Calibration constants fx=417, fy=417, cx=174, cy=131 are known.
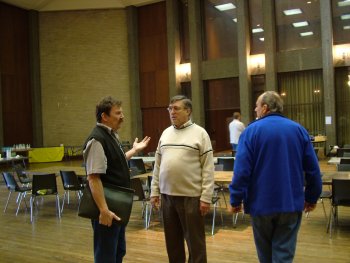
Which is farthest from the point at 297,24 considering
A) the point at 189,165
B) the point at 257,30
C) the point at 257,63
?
the point at 189,165

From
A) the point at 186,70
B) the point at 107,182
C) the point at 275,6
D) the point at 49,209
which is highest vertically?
the point at 275,6

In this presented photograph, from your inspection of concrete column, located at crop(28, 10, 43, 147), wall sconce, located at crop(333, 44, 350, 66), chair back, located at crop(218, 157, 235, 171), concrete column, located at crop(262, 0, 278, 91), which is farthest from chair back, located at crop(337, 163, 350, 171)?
concrete column, located at crop(28, 10, 43, 147)

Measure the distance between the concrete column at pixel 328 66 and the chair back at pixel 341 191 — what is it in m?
9.57

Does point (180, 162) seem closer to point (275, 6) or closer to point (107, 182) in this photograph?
point (107, 182)

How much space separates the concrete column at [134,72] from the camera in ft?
57.8

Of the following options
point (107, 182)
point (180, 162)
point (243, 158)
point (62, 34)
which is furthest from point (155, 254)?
point (62, 34)

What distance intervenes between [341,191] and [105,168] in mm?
3227

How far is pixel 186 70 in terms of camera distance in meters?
16.7

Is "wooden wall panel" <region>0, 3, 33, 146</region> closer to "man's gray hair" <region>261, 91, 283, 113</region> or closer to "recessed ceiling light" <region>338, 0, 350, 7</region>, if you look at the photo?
"recessed ceiling light" <region>338, 0, 350, 7</region>

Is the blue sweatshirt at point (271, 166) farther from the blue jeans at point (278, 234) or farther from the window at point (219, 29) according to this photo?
the window at point (219, 29)

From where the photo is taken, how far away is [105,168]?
2684 millimetres

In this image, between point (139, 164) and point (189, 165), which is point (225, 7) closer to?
point (139, 164)

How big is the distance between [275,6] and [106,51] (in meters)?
7.26

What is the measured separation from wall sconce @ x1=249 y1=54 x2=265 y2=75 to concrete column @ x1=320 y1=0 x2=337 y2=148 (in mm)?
2164
